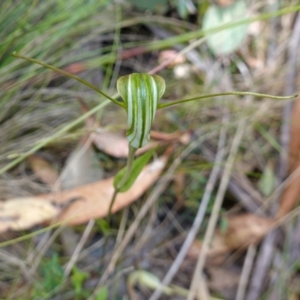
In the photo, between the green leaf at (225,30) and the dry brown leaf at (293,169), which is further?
the green leaf at (225,30)

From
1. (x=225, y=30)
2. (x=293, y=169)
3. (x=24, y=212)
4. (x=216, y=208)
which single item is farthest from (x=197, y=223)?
(x=225, y=30)

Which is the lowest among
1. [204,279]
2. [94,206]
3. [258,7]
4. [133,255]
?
[204,279]

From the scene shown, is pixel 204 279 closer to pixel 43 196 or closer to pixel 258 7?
pixel 43 196

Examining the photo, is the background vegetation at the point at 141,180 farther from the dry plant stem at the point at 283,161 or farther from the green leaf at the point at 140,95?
the green leaf at the point at 140,95

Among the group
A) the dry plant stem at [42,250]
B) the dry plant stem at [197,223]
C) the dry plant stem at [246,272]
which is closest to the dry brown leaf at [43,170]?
the dry plant stem at [42,250]

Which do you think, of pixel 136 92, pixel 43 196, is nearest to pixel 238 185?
pixel 43 196

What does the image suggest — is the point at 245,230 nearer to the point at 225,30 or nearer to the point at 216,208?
the point at 216,208
